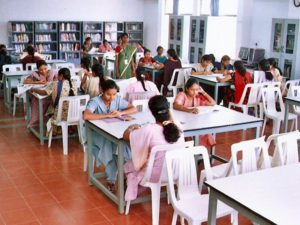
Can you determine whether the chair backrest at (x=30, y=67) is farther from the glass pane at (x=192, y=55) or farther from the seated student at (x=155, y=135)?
the glass pane at (x=192, y=55)

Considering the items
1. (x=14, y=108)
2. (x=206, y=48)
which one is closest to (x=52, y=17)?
(x=206, y=48)

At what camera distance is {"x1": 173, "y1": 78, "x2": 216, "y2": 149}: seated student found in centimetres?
439

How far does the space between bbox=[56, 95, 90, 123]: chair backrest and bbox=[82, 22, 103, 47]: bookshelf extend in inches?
345

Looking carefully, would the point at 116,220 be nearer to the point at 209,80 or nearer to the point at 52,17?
the point at 209,80

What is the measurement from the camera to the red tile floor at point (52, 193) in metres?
3.49

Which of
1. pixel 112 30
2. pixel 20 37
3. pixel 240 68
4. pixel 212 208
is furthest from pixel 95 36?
pixel 212 208

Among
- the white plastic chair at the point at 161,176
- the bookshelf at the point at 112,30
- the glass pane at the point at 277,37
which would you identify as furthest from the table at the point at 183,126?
the bookshelf at the point at 112,30

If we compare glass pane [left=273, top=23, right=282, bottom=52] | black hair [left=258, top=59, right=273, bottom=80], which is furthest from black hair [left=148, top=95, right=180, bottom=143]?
glass pane [left=273, top=23, right=282, bottom=52]

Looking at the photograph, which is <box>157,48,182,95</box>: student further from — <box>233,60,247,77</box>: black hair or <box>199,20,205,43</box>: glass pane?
<box>199,20,205,43</box>: glass pane

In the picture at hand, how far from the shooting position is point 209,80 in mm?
6629

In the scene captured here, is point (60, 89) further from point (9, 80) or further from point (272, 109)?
point (272, 109)

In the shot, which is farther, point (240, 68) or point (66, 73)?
point (240, 68)

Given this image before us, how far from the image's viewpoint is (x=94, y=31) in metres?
13.6

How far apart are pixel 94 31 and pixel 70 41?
88 centimetres
